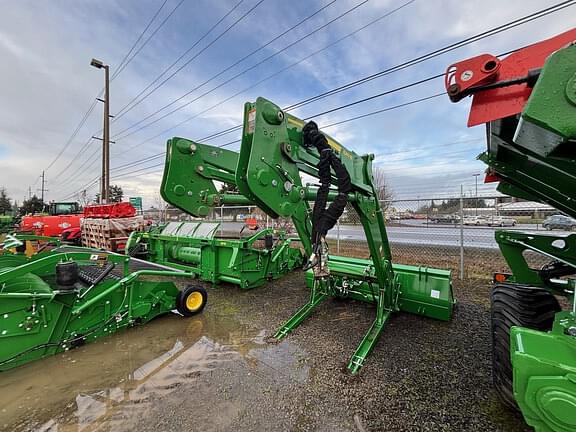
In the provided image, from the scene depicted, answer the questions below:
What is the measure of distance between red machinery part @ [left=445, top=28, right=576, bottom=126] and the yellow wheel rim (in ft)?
13.6

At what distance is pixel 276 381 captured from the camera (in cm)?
277

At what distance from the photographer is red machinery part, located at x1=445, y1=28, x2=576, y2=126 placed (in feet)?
4.13

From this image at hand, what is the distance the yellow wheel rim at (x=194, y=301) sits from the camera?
14.1ft

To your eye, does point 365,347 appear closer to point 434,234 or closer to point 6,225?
point 434,234

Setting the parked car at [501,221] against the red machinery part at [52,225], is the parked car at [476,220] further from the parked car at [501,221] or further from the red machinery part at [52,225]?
the red machinery part at [52,225]

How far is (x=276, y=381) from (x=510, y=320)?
6.82 ft

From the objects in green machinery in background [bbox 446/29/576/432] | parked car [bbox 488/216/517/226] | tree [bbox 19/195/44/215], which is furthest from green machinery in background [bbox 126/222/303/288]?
tree [bbox 19/195/44/215]

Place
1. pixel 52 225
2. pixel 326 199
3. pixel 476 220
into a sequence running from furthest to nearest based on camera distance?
1. pixel 52 225
2. pixel 476 220
3. pixel 326 199

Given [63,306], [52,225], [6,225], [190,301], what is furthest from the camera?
[6,225]

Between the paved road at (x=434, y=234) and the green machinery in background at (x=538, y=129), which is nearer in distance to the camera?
the green machinery in background at (x=538, y=129)

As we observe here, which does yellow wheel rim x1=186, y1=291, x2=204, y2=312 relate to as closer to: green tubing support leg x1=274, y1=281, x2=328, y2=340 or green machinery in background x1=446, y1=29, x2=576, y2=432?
green tubing support leg x1=274, y1=281, x2=328, y2=340

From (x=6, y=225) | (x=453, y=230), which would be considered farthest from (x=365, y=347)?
(x=6, y=225)

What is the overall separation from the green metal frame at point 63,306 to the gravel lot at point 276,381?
0.70 feet

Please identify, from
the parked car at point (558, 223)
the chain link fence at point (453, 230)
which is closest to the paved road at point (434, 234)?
the chain link fence at point (453, 230)
